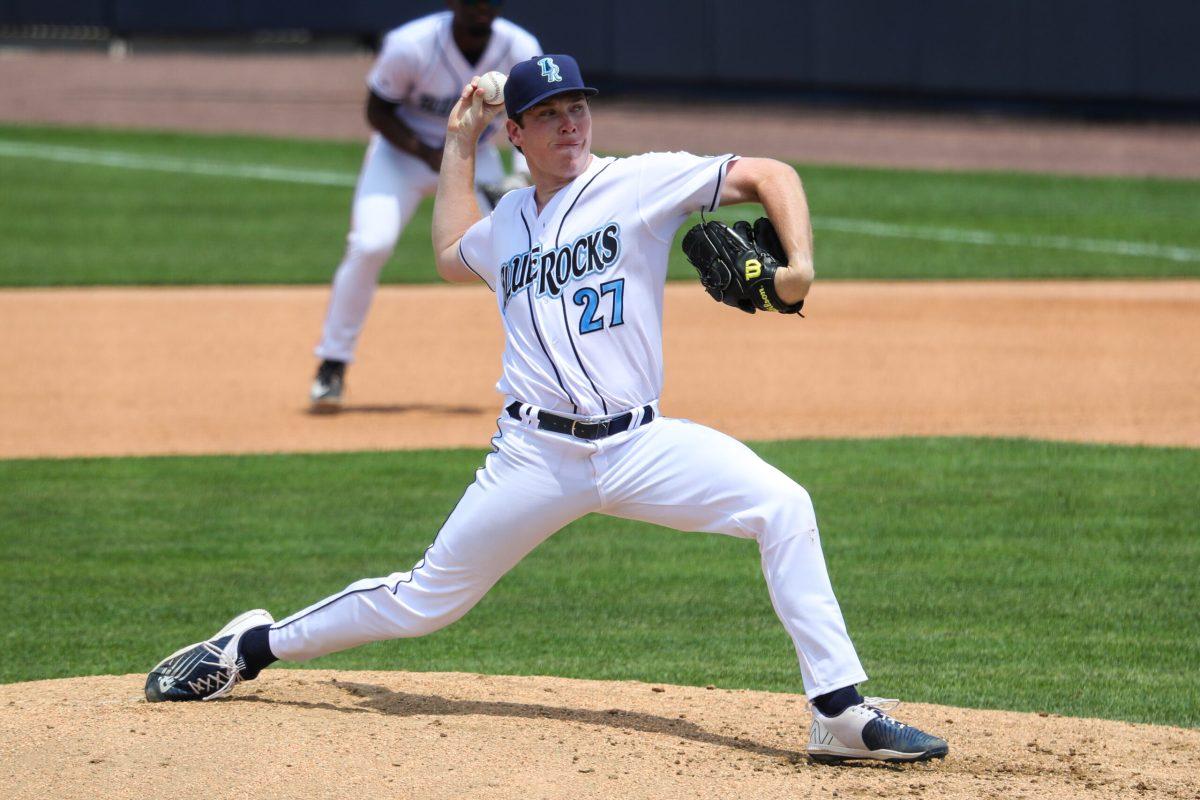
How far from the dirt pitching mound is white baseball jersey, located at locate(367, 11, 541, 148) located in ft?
15.1

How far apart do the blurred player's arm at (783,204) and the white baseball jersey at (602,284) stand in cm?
5

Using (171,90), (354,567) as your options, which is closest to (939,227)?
(354,567)

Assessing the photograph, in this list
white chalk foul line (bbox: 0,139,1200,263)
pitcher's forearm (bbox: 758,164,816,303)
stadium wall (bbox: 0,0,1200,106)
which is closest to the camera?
pitcher's forearm (bbox: 758,164,816,303)

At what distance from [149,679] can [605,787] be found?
1.40m

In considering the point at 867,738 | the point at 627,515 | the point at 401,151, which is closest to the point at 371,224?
the point at 401,151

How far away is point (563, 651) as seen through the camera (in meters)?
5.61

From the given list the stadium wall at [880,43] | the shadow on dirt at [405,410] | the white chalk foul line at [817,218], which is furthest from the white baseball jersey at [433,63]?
the stadium wall at [880,43]

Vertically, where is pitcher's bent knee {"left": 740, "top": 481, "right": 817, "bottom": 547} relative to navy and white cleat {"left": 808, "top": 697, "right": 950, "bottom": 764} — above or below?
above

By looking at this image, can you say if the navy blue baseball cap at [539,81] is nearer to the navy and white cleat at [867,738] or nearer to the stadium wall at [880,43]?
the navy and white cleat at [867,738]

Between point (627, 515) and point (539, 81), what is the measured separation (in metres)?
1.10

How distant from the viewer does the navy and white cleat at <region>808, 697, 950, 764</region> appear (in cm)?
415

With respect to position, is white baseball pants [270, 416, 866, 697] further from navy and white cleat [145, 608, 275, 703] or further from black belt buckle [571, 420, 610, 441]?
navy and white cleat [145, 608, 275, 703]

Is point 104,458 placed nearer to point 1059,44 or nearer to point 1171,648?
point 1171,648

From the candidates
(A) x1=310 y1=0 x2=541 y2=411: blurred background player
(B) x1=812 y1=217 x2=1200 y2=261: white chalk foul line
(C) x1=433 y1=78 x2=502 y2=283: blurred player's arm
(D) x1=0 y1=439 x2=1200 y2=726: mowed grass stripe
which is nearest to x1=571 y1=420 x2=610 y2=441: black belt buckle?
(C) x1=433 y1=78 x2=502 y2=283: blurred player's arm
